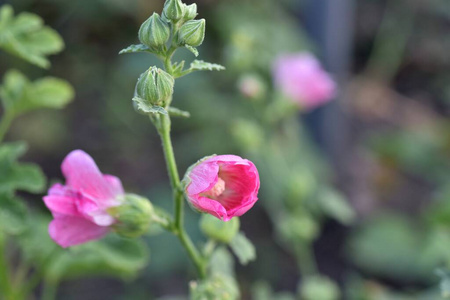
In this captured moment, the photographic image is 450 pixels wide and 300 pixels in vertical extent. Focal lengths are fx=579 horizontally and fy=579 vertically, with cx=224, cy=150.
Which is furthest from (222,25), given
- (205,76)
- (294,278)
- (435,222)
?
(435,222)

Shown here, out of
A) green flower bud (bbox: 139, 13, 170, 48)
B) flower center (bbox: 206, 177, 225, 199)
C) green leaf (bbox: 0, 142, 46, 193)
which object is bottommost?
green leaf (bbox: 0, 142, 46, 193)

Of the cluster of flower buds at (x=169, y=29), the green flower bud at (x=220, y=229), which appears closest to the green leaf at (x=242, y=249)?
the green flower bud at (x=220, y=229)

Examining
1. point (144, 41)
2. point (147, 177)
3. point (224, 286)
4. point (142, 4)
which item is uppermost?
point (144, 41)

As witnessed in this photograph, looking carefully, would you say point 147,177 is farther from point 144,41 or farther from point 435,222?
point 144,41

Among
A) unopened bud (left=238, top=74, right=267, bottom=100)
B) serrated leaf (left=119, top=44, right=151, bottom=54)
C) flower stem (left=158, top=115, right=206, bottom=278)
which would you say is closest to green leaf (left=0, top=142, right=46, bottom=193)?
flower stem (left=158, top=115, right=206, bottom=278)

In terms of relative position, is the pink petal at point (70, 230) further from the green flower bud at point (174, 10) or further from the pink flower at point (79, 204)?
the green flower bud at point (174, 10)

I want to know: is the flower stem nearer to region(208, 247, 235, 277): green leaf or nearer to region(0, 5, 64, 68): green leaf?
region(208, 247, 235, 277): green leaf
